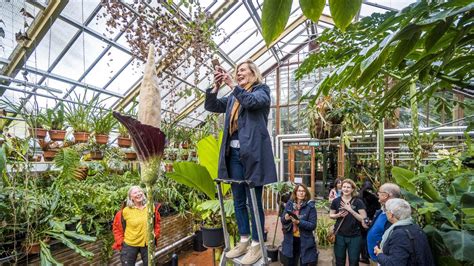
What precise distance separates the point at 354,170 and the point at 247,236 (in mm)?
5538

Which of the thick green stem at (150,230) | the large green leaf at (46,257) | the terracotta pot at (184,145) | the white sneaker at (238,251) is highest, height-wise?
the terracotta pot at (184,145)

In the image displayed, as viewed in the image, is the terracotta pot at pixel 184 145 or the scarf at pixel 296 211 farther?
the terracotta pot at pixel 184 145

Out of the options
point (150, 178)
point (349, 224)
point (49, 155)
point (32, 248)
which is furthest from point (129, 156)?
point (150, 178)

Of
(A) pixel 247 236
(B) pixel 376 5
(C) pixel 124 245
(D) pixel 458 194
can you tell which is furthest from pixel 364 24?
(B) pixel 376 5

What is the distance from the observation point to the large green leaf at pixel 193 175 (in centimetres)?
221

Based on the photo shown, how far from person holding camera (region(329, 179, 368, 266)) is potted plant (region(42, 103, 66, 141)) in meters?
3.41

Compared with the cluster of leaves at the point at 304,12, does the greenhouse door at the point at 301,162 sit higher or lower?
lower

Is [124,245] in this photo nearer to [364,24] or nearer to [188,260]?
[188,260]

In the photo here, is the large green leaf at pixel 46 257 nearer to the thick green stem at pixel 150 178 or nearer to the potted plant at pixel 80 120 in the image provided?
the potted plant at pixel 80 120

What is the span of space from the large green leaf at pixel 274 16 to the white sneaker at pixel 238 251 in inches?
50.6

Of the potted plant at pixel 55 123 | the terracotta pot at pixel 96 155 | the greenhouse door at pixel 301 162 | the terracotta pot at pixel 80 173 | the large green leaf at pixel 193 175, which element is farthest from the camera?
the greenhouse door at pixel 301 162

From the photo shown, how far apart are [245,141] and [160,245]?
337cm

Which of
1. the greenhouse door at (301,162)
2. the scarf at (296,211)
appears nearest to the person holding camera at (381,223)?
the scarf at (296,211)

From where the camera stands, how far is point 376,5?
271 inches
